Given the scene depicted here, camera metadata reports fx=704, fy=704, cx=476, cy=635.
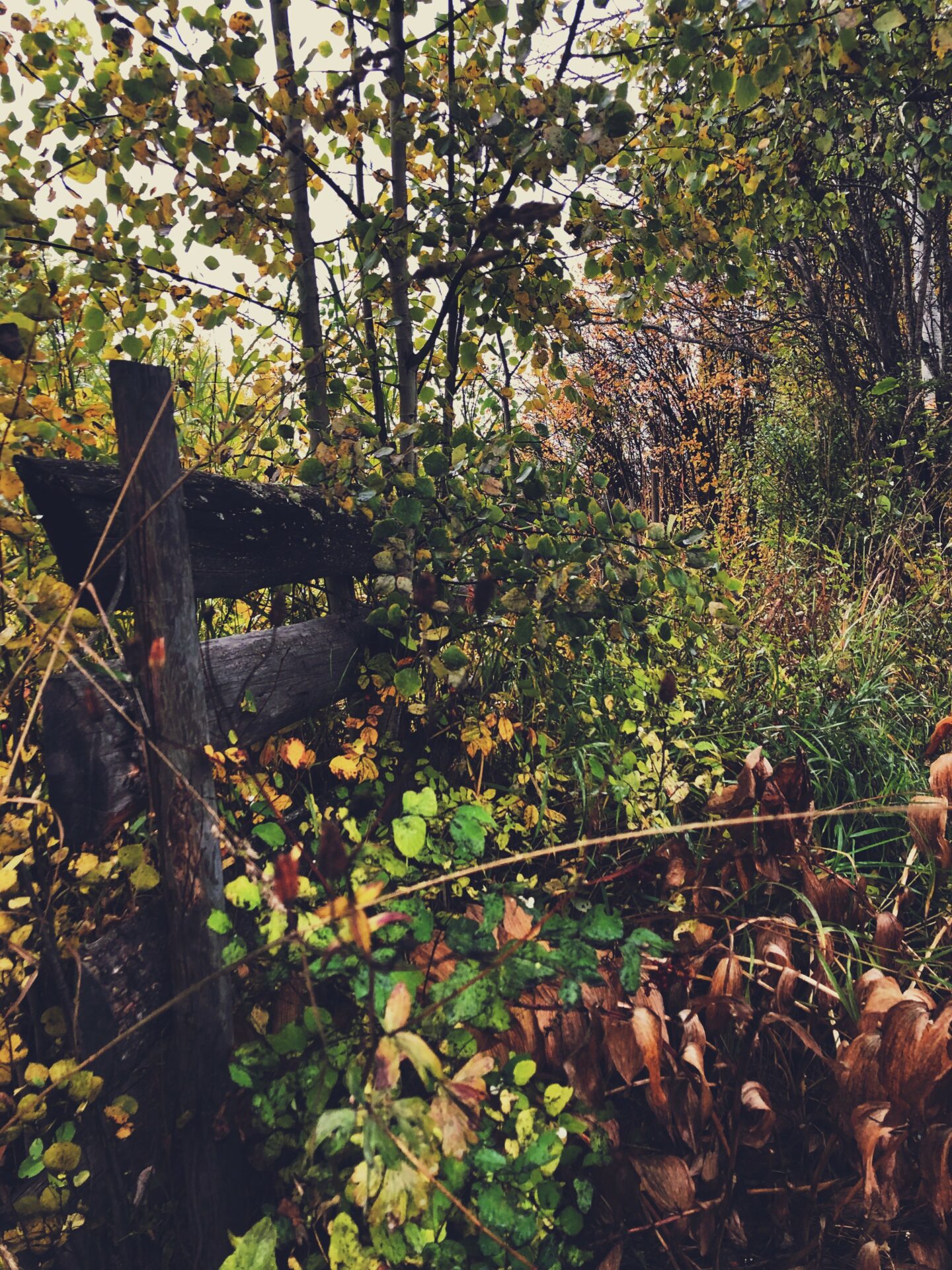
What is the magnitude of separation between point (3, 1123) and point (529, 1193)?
2.86 feet

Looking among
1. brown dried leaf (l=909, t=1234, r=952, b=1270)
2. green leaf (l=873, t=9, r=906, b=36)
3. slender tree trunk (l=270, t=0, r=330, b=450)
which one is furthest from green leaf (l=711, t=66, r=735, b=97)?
brown dried leaf (l=909, t=1234, r=952, b=1270)

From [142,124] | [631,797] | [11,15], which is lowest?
[631,797]

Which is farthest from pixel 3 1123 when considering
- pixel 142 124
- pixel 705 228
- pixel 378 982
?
pixel 705 228

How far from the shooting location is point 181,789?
4.04ft

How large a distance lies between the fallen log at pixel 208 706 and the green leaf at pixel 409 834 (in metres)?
0.44

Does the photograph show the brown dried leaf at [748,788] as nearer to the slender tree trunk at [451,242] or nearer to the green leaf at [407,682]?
the green leaf at [407,682]

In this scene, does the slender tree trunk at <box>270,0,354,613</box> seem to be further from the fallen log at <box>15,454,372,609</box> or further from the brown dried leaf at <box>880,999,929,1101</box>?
the brown dried leaf at <box>880,999,929,1101</box>

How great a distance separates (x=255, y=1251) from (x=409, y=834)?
68cm

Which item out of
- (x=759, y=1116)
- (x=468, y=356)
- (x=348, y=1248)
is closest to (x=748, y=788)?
(x=759, y=1116)

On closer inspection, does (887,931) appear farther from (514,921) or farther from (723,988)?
(514,921)

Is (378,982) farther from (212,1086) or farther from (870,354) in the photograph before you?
(870,354)

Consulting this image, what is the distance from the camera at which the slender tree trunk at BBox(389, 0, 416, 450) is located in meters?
1.66

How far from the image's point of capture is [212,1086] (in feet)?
4.31

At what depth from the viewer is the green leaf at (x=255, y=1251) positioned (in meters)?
1.04
